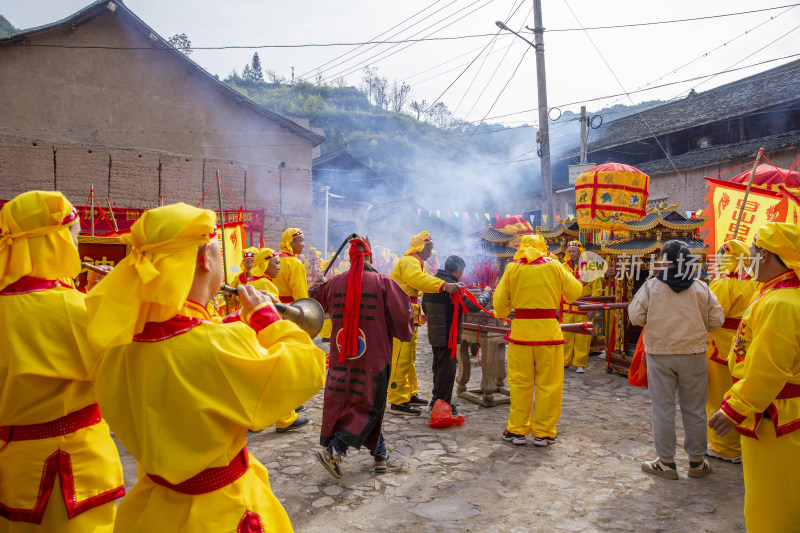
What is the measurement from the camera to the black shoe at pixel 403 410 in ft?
21.7

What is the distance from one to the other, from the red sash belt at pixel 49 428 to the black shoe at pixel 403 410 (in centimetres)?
458

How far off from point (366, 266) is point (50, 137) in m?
12.4

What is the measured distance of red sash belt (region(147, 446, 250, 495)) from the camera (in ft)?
5.90

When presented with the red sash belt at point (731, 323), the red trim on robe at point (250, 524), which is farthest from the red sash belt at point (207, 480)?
the red sash belt at point (731, 323)

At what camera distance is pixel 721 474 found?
15.4ft


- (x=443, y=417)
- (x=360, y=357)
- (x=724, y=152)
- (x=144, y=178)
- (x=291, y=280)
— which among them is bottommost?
(x=443, y=417)

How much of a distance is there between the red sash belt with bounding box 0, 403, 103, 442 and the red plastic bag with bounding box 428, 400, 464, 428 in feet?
13.5

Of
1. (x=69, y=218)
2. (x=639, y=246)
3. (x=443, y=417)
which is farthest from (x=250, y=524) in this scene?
(x=639, y=246)

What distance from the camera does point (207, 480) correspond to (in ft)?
5.94

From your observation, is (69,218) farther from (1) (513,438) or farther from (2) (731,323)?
(2) (731,323)

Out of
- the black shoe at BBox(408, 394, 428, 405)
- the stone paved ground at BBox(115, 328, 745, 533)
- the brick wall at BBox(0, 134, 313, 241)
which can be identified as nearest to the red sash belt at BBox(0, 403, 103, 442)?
the stone paved ground at BBox(115, 328, 745, 533)

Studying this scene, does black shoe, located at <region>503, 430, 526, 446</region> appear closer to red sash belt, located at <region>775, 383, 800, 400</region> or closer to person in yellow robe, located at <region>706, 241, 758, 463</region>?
person in yellow robe, located at <region>706, 241, 758, 463</region>

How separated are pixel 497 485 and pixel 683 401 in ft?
6.11

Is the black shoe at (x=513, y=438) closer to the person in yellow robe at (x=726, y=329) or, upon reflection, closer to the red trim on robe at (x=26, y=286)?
the person in yellow robe at (x=726, y=329)
